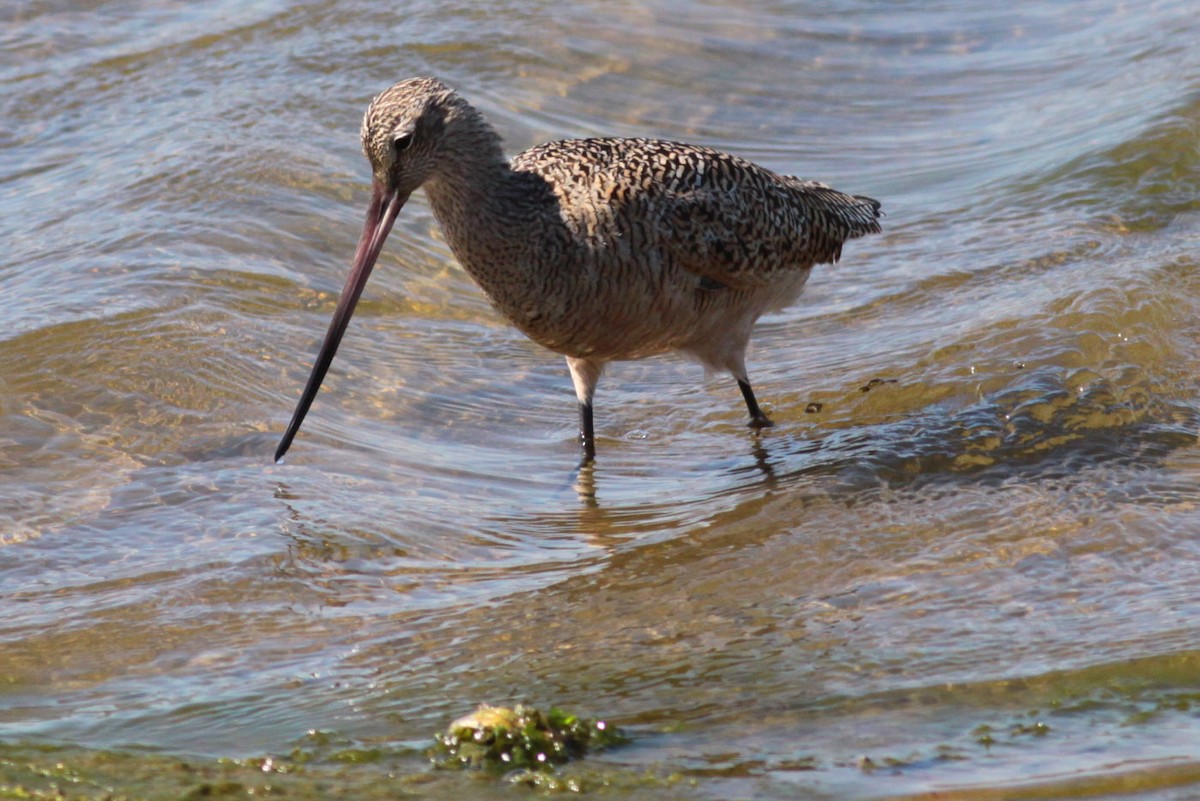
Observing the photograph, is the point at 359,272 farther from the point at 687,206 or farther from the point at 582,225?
the point at 687,206

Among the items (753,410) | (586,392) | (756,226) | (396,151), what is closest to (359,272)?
(396,151)

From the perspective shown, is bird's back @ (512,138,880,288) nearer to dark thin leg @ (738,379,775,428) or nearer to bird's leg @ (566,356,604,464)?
dark thin leg @ (738,379,775,428)

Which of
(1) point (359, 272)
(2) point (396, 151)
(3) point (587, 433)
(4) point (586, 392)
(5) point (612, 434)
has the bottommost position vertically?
(5) point (612, 434)

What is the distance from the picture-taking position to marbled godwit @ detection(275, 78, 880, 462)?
6.04 metres

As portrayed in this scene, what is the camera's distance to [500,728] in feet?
13.0

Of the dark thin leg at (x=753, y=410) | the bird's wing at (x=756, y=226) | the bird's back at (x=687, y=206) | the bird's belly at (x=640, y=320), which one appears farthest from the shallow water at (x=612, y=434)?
the bird's back at (x=687, y=206)

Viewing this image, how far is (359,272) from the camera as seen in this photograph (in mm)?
6039

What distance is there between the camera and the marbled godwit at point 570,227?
6.04 meters

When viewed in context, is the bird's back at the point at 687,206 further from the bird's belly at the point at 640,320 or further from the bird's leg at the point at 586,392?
the bird's leg at the point at 586,392

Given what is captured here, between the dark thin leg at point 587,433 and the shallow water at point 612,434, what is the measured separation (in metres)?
0.13

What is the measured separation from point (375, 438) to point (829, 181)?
4.37 metres

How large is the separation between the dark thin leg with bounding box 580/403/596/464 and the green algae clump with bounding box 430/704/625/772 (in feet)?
9.27

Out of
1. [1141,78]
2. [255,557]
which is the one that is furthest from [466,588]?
[1141,78]

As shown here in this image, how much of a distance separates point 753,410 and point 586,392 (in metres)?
0.74
